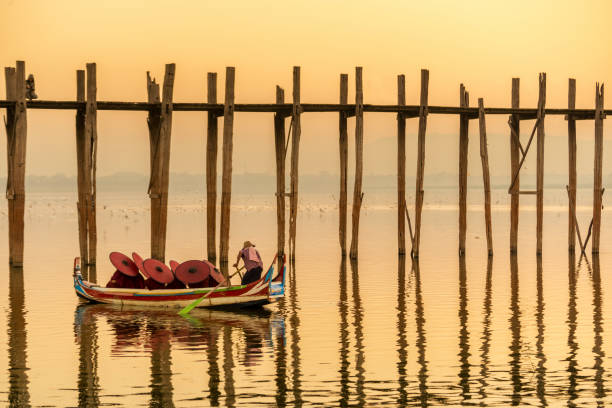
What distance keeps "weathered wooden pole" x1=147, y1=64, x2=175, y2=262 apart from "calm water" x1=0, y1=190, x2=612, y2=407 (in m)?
1.90

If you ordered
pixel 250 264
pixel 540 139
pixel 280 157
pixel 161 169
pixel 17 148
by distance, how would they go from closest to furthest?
pixel 250 264, pixel 17 148, pixel 161 169, pixel 280 157, pixel 540 139

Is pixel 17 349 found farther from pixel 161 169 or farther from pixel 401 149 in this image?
pixel 401 149

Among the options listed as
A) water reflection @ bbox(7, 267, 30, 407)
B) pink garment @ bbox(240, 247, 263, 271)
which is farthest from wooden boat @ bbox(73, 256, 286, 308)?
water reflection @ bbox(7, 267, 30, 407)

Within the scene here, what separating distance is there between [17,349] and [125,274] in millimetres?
5259

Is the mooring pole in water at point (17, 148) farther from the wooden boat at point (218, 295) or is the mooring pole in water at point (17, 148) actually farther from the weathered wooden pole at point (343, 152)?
the weathered wooden pole at point (343, 152)

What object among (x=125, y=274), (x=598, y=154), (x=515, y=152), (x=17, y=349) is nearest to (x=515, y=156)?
(x=515, y=152)

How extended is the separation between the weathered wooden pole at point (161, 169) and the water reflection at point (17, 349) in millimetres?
3530

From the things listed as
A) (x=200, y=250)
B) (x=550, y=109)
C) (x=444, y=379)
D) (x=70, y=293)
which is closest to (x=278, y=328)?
(x=444, y=379)

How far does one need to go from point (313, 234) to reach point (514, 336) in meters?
30.8

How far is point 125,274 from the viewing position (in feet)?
71.7

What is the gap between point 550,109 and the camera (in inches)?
1209

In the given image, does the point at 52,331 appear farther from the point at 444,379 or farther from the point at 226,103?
the point at 226,103

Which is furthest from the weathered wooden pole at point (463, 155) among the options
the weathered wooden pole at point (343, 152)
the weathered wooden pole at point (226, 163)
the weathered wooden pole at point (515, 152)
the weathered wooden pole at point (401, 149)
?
the weathered wooden pole at point (226, 163)

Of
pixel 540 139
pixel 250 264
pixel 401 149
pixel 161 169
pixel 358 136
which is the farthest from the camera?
pixel 540 139
